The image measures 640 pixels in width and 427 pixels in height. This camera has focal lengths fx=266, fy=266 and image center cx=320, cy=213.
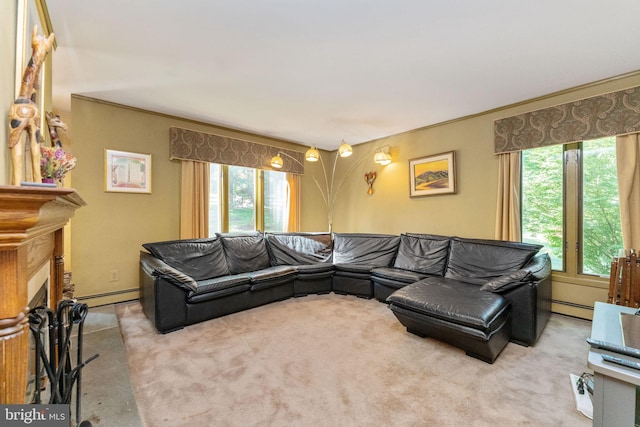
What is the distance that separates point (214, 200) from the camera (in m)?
4.29

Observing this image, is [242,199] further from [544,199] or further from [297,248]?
[544,199]

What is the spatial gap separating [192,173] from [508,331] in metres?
4.25

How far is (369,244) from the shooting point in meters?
4.27

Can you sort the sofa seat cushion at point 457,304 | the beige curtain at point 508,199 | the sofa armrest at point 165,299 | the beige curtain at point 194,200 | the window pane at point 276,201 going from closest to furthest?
the sofa seat cushion at point 457,304, the sofa armrest at point 165,299, the beige curtain at point 508,199, the beige curtain at point 194,200, the window pane at point 276,201

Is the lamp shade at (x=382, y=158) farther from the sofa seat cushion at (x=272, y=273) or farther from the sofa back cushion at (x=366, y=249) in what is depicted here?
the sofa seat cushion at (x=272, y=273)

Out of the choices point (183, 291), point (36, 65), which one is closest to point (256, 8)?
point (36, 65)

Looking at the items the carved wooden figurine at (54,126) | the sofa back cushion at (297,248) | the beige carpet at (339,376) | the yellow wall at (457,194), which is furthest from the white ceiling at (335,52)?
the beige carpet at (339,376)

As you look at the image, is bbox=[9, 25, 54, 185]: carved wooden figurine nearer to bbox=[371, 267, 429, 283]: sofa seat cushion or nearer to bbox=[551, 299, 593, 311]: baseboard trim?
bbox=[371, 267, 429, 283]: sofa seat cushion

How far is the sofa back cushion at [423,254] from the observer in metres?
3.52

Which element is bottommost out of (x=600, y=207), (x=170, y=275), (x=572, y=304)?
(x=572, y=304)

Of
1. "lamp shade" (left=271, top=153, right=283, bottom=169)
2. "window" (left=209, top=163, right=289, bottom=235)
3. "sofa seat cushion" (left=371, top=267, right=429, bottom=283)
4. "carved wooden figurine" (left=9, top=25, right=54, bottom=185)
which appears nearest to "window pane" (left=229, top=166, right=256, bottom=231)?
"window" (left=209, top=163, right=289, bottom=235)

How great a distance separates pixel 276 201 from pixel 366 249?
77.5 inches

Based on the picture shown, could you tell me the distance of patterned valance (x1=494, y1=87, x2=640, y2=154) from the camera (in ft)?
8.71

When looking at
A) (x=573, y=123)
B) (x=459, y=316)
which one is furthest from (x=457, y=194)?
(x=459, y=316)
